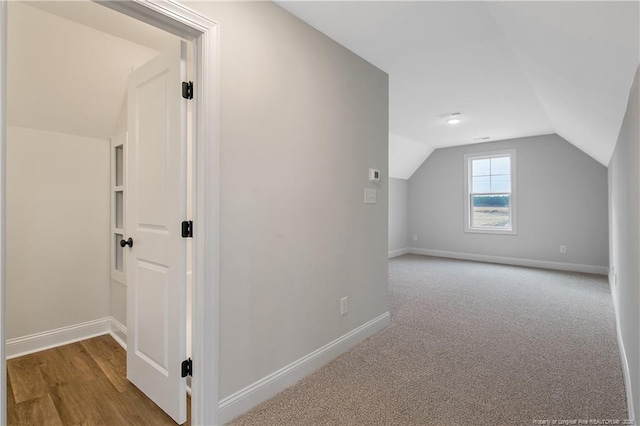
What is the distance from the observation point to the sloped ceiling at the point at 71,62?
1.92 metres

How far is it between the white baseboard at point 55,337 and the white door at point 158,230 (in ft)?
3.45

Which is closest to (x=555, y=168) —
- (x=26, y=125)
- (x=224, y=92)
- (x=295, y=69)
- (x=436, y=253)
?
(x=436, y=253)

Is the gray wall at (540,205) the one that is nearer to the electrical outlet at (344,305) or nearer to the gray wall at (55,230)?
the electrical outlet at (344,305)

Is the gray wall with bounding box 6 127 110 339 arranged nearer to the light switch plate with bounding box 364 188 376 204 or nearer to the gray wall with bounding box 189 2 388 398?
the gray wall with bounding box 189 2 388 398

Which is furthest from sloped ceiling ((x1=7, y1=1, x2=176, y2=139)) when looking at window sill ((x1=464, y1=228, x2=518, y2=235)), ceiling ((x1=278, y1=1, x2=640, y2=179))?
window sill ((x1=464, y1=228, x2=518, y2=235))

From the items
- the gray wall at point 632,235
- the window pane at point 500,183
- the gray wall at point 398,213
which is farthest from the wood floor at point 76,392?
the window pane at point 500,183

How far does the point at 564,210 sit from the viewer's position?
5.46 m

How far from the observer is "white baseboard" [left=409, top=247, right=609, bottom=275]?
5223 mm

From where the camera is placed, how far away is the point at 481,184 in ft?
21.1

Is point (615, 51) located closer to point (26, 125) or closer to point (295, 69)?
point (295, 69)

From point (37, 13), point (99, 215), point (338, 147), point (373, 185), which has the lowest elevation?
point (99, 215)

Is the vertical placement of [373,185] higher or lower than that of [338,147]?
lower

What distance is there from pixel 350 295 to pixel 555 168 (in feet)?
16.9

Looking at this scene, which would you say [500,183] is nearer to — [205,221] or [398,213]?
[398,213]
